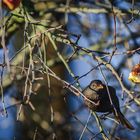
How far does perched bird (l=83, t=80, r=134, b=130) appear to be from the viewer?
7.84 ft

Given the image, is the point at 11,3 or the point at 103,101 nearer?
the point at 103,101

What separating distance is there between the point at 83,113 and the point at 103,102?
6.83 feet

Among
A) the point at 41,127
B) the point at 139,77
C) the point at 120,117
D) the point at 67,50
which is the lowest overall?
the point at 120,117

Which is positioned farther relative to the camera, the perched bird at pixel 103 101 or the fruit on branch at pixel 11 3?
the fruit on branch at pixel 11 3

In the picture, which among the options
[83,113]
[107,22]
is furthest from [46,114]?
[107,22]

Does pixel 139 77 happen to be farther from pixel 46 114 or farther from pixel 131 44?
pixel 46 114

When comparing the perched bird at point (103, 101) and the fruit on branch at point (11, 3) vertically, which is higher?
the fruit on branch at point (11, 3)

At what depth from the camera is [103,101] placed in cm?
241

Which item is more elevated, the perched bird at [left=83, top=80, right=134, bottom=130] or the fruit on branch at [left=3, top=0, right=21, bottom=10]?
the fruit on branch at [left=3, top=0, right=21, bottom=10]

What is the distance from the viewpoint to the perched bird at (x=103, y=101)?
2391 mm

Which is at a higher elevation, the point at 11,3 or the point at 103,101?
the point at 11,3

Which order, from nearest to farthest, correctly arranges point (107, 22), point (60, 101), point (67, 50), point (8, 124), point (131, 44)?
point (131, 44) < point (67, 50) < point (107, 22) < point (60, 101) < point (8, 124)

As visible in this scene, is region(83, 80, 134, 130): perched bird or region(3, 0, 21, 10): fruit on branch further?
region(3, 0, 21, 10): fruit on branch

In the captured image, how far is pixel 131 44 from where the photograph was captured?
4105 millimetres
